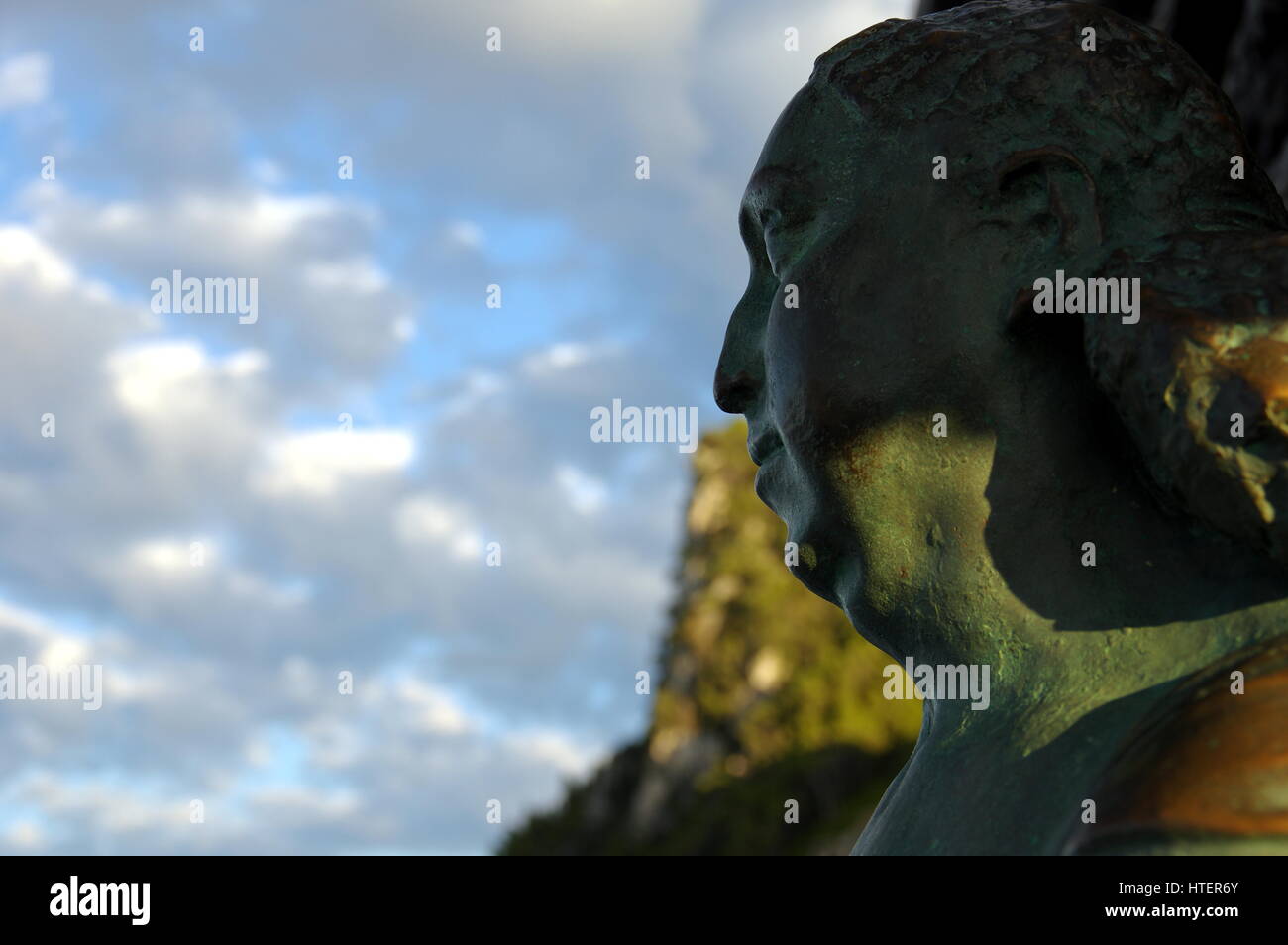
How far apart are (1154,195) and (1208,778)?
49.3 inches

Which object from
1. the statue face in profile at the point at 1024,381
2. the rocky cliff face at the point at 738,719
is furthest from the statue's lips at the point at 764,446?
the rocky cliff face at the point at 738,719

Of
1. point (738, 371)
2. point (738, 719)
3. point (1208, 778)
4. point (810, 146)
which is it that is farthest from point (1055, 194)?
point (738, 719)

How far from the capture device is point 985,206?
3.21m

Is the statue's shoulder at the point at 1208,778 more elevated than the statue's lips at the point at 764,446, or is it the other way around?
the statue's lips at the point at 764,446

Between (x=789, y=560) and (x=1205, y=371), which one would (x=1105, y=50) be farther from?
(x=789, y=560)

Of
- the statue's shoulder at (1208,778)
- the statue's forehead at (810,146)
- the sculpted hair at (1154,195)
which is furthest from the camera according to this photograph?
the statue's forehead at (810,146)

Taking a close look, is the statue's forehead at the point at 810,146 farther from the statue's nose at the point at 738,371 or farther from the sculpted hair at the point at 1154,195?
the statue's nose at the point at 738,371

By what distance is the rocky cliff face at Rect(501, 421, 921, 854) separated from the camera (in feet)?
88.1

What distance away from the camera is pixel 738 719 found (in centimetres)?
3247

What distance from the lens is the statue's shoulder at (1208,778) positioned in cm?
237

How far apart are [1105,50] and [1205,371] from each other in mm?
854

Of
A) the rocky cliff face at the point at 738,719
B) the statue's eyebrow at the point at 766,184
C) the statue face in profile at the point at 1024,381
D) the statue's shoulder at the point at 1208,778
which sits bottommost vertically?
the statue's shoulder at the point at 1208,778

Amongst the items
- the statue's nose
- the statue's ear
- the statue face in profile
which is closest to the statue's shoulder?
the statue face in profile

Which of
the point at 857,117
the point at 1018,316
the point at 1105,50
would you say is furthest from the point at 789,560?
the point at 1105,50
